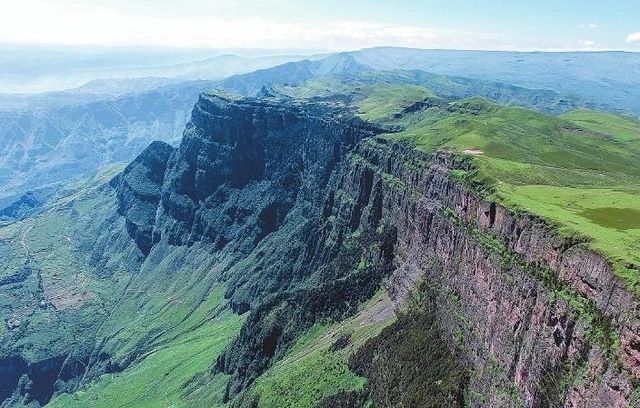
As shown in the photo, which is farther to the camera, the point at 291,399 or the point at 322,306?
the point at 322,306

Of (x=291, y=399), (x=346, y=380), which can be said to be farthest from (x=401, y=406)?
(x=291, y=399)

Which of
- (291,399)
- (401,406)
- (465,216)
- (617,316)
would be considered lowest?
(291,399)

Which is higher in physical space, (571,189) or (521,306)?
(571,189)

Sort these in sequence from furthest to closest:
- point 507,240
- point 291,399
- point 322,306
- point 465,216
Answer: point 322,306 < point 291,399 < point 465,216 < point 507,240

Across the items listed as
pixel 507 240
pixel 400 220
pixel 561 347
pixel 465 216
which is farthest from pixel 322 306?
pixel 561 347

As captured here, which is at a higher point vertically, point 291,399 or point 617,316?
point 617,316

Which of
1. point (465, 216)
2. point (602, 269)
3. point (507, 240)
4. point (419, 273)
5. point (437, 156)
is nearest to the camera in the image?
point (602, 269)

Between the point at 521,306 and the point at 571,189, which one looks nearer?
the point at 521,306

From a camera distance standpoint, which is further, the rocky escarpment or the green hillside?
the green hillside

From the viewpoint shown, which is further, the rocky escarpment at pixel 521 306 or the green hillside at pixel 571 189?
the green hillside at pixel 571 189

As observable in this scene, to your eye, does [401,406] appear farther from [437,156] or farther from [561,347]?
[437,156]
